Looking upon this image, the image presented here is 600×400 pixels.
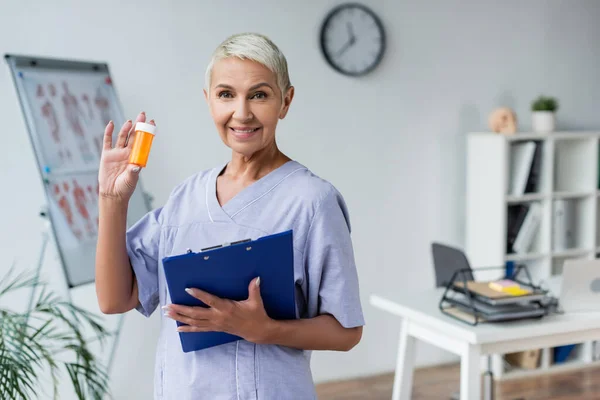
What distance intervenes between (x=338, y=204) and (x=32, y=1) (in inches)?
90.7

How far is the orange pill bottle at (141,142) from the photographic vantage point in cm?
124

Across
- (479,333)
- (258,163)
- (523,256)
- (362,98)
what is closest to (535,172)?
(523,256)

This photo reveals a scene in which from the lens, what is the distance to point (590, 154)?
427 centimetres

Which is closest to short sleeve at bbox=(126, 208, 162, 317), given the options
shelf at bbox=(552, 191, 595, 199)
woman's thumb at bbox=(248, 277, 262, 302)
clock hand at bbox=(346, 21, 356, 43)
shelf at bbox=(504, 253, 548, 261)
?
woman's thumb at bbox=(248, 277, 262, 302)

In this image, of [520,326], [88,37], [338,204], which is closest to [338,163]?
[88,37]

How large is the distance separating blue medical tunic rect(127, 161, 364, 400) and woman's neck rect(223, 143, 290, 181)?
0.02 metres

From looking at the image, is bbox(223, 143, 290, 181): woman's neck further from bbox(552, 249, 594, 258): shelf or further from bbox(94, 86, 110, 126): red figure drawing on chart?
bbox(552, 249, 594, 258): shelf

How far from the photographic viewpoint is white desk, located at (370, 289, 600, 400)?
7.98 ft

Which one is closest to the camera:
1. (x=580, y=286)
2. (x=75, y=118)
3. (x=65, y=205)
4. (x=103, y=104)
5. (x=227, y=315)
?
(x=227, y=315)

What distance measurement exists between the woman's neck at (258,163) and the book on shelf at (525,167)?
298cm

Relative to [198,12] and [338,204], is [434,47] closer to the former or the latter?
[198,12]

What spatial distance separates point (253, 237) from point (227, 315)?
152mm

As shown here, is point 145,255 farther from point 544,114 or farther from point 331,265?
point 544,114

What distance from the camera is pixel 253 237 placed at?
127 cm
